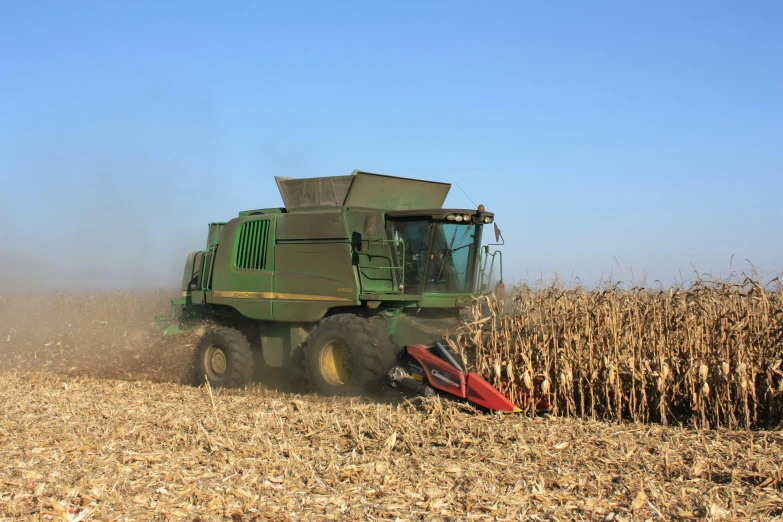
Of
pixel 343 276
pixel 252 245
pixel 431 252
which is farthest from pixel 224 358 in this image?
pixel 431 252

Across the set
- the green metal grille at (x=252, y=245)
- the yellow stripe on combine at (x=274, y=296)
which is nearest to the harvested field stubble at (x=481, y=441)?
the yellow stripe on combine at (x=274, y=296)

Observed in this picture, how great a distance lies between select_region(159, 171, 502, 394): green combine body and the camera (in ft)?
29.9

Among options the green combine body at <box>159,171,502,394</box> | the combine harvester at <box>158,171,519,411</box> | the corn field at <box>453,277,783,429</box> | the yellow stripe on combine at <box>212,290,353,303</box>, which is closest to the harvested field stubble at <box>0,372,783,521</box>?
the corn field at <box>453,277,783,429</box>

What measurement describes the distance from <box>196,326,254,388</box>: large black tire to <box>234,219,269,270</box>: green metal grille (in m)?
1.00

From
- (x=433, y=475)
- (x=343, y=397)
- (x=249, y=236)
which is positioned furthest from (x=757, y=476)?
(x=249, y=236)

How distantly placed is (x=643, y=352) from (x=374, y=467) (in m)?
3.30

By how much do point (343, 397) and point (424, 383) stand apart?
1.31 metres

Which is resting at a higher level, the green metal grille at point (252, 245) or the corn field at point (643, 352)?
the green metal grille at point (252, 245)

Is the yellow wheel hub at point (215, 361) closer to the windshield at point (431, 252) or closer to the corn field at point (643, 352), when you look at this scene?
the windshield at point (431, 252)

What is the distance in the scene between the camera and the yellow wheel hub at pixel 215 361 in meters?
10.8

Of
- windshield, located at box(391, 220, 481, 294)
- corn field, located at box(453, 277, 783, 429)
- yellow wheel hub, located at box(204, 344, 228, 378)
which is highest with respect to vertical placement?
windshield, located at box(391, 220, 481, 294)

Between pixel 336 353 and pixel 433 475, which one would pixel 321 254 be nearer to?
pixel 336 353

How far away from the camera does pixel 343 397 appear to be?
8.67 metres

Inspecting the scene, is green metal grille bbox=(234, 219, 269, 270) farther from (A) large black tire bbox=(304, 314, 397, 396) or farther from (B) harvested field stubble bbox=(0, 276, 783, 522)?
(B) harvested field stubble bbox=(0, 276, 783, 522)
